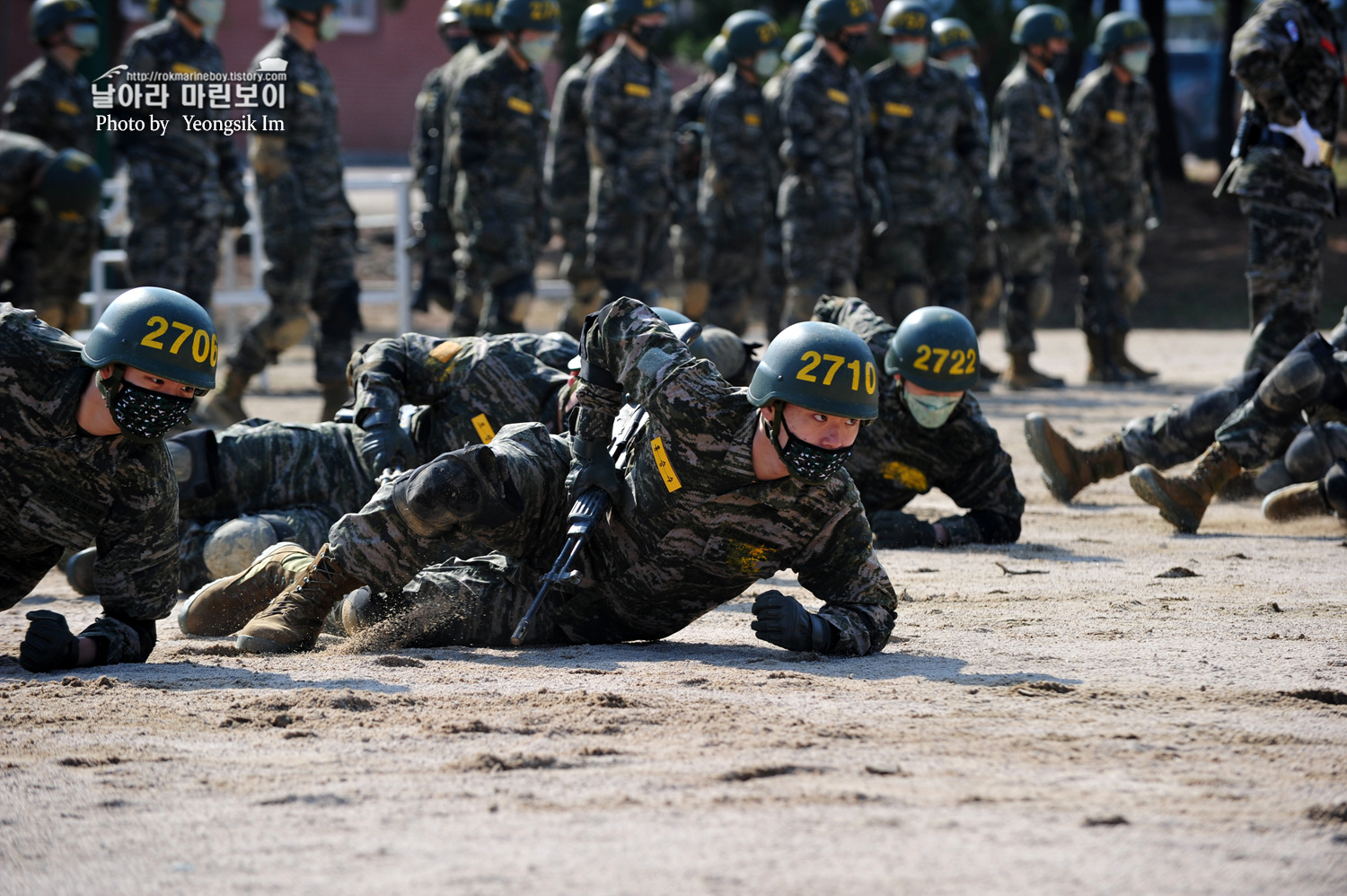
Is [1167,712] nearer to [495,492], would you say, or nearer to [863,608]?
[863,608]

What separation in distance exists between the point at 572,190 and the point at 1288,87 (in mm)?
5604

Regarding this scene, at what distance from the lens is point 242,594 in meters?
5.36

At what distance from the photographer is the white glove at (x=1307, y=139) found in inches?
324

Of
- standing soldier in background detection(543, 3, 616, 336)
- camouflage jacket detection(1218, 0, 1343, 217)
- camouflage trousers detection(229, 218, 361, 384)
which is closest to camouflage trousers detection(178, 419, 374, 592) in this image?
camouflage trousers detection(229, 218, 361, 384)

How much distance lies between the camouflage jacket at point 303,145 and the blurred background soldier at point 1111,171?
620 cm

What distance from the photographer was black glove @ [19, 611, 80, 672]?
4602 mm

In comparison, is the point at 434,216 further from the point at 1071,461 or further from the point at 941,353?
the point at 941,353

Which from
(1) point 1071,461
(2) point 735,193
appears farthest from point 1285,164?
(2) point 735,193

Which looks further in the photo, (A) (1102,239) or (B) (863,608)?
(A) (1102,239)

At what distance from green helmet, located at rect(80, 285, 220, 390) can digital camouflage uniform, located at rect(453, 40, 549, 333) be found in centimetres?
588

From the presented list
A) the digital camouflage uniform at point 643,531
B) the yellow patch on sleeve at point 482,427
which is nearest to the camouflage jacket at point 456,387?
the yellow patch on sleeve at point 482,427

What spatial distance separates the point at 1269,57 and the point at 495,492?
5392 mm

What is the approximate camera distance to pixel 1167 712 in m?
4.16

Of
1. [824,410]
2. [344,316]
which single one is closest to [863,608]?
[824,410]
